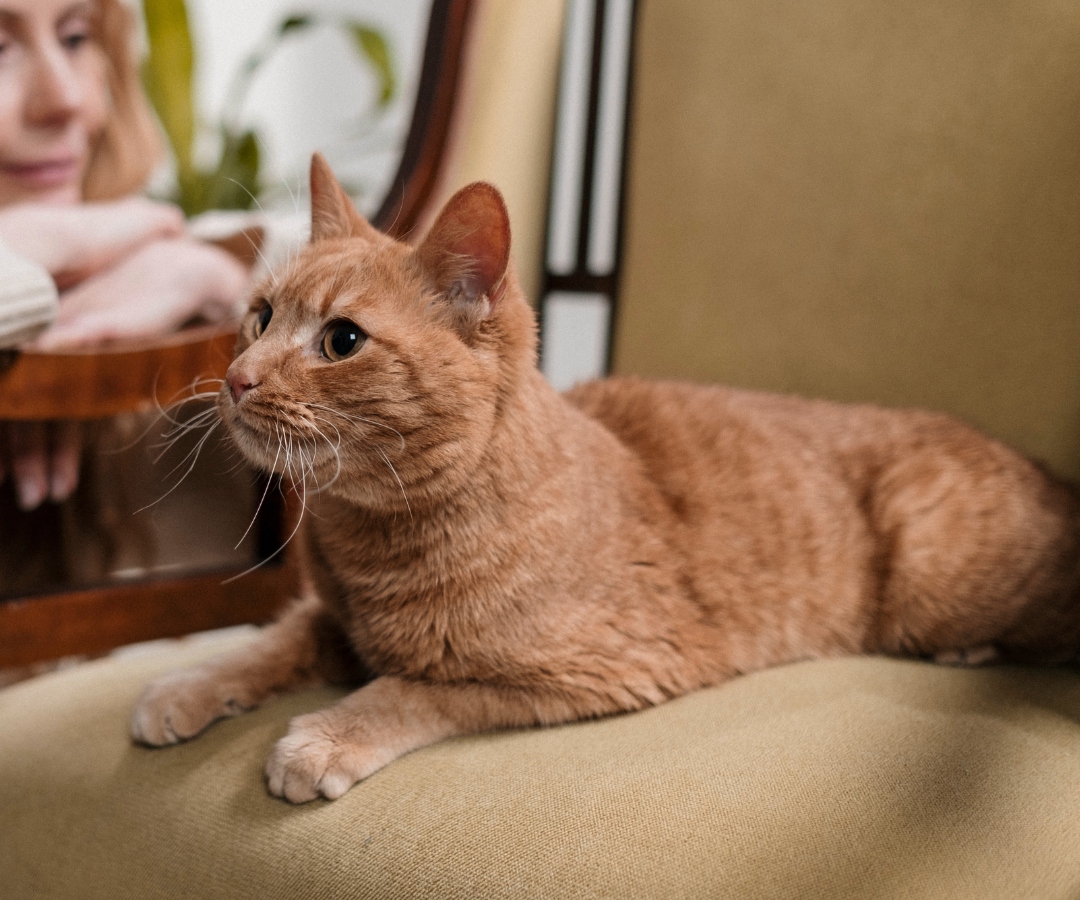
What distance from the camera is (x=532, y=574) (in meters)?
0.97

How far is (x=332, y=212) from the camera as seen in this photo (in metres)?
1.11

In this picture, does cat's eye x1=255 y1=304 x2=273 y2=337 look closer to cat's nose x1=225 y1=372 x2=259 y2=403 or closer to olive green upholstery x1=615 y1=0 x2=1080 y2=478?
cat's nose x1=225 y1=372 x2=259 y2=403

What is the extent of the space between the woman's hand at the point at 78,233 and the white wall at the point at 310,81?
44.8 inches

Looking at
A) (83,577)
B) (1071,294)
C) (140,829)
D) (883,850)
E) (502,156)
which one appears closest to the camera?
(883,850)

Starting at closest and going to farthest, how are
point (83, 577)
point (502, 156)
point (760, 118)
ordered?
point (83, 577)
point (760, 118)
point (502, 156)

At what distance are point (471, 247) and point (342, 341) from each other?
166 millimetres

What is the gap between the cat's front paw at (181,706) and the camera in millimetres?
960

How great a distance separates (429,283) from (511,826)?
546 mm

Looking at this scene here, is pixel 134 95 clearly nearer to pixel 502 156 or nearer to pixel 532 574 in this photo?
pixel 502 156

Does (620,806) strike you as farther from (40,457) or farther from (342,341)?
(40,457)

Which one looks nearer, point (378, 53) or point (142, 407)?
point (142, 407)

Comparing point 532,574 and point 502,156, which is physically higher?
point 502,156

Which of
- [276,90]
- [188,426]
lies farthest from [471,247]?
[276,90]

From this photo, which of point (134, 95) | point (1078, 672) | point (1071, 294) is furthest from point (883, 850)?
point (134, 95)
